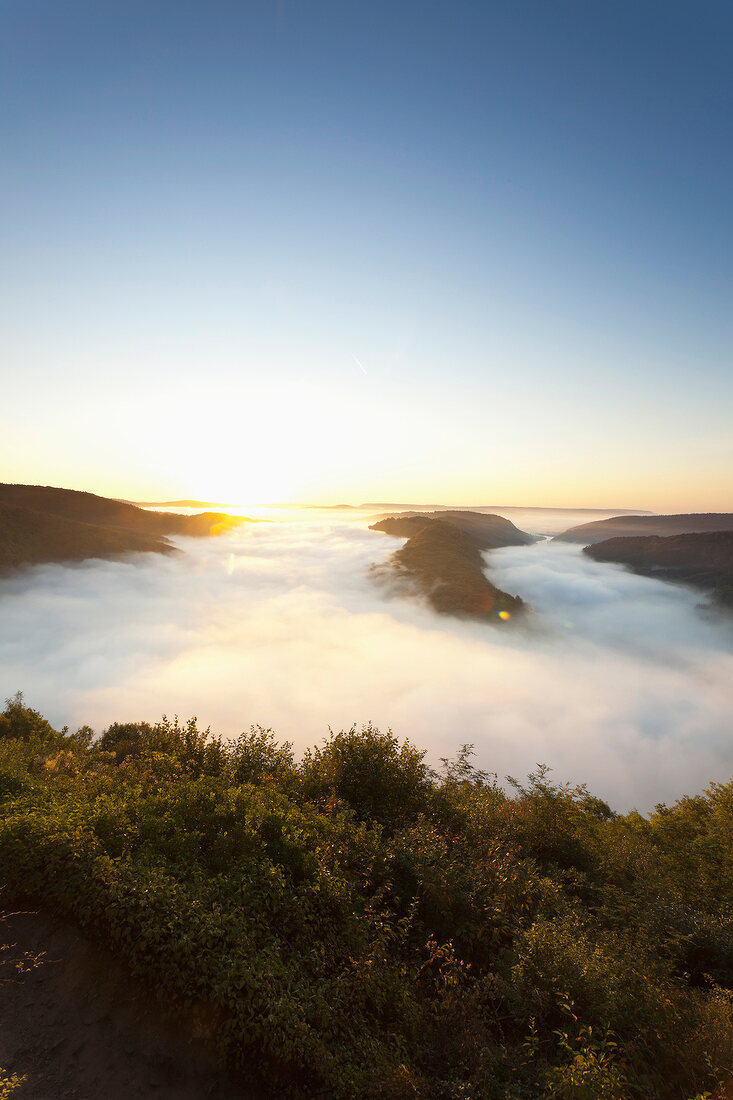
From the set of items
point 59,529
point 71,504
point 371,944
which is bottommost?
point 371,944

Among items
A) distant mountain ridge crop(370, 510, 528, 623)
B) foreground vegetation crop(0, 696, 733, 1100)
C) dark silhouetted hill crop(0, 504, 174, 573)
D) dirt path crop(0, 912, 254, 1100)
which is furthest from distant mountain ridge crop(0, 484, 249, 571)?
dirt path crop(0, 912, 254, 1100)

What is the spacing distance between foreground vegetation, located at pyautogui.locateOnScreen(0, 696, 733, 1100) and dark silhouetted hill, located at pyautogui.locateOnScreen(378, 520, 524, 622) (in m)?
151

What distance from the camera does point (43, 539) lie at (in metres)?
142

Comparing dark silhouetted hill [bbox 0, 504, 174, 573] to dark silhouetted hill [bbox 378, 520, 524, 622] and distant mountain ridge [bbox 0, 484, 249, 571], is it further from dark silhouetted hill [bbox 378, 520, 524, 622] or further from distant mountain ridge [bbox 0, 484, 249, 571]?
dark silhouetted hill [bbox 378, 520, 524, 622]

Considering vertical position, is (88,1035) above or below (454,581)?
above

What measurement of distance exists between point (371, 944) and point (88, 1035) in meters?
6.47

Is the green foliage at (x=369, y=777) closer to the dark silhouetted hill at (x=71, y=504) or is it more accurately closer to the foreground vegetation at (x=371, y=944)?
the foreground vegetation at (x=371, y=944)

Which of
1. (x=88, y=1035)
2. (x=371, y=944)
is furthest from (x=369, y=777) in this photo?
(x=88, y=1035)

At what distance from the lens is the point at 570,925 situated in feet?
41.2

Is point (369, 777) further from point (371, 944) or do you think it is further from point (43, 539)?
point (43, 539)

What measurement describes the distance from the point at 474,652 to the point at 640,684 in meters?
92.6

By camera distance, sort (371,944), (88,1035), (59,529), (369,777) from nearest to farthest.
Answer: (88,1035)
(371,944)
(369,777)
(59,529)

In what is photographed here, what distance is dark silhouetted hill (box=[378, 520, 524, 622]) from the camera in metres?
167

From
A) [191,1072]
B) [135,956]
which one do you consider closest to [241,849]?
[135,956]
